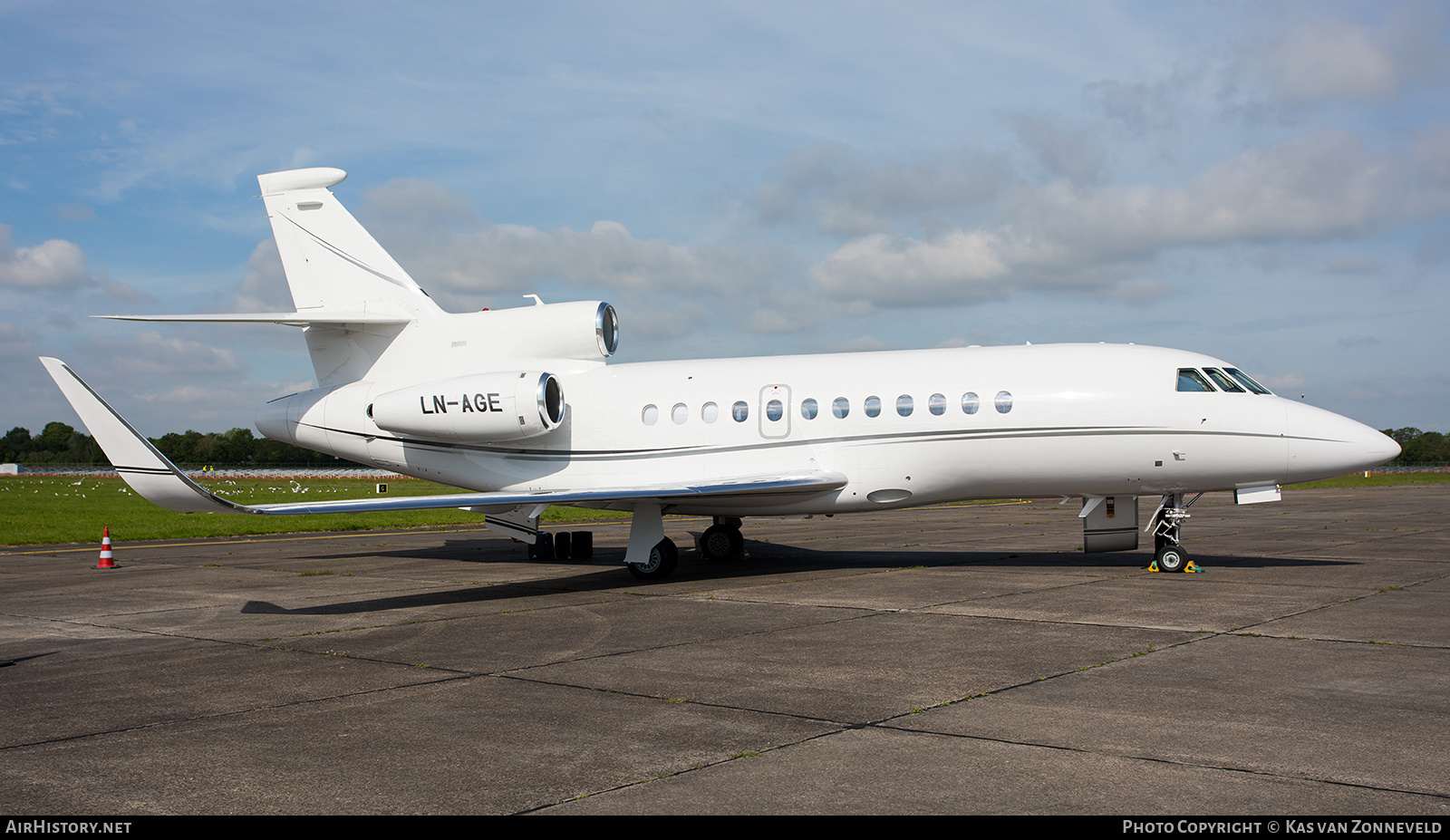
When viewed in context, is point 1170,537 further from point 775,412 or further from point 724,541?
point 724,541

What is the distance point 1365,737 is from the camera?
6.19 meters

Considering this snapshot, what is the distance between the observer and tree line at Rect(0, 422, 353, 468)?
14188 cm

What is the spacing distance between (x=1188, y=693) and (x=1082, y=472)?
8172 mm

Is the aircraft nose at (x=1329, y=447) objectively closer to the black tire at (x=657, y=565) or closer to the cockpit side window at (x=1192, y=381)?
the cockpit side window at (x=1192, y=381)

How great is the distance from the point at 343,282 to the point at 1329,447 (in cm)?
1720

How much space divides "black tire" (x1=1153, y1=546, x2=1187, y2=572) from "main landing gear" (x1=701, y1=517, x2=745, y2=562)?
757cm

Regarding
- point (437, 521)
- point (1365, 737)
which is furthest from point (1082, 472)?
point (437, 521)

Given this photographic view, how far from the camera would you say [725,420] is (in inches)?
663

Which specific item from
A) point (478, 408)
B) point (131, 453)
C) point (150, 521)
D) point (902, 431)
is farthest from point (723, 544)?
point (150, 521)

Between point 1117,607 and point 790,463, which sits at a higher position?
point 790,463

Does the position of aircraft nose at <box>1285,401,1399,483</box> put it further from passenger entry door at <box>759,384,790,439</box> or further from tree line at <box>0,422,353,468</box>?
tree line at <box>0,422,353,468</box>

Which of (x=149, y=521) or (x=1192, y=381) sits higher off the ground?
(x=1192, y=381)

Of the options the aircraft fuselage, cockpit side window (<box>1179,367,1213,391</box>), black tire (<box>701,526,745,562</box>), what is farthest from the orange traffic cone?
cockpit side window (<box>1179,367,1213,391</box>)
